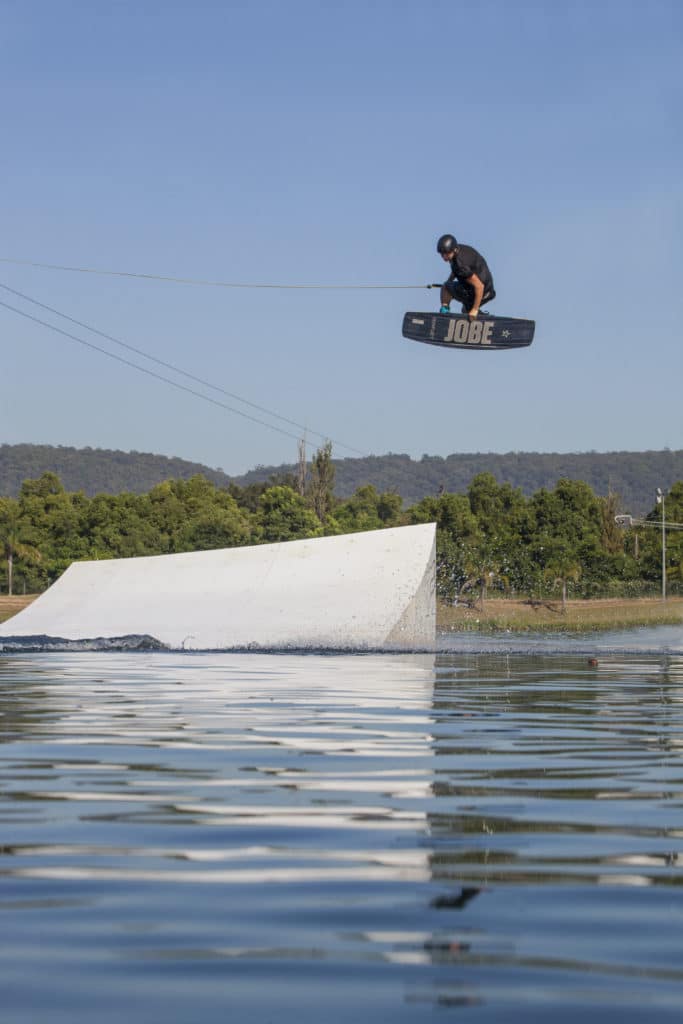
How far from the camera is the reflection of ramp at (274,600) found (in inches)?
1190

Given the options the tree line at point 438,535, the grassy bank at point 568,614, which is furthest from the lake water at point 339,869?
the tree line at point 438,535

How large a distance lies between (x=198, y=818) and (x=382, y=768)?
2.51 meters

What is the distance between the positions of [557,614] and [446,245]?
69101mm

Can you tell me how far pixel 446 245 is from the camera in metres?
22.6

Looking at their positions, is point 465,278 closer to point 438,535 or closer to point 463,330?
point 463,330

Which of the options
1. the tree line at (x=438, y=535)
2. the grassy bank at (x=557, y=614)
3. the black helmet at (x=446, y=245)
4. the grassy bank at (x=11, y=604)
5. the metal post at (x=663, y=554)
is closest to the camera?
the black helmet at (x=446, y=245)

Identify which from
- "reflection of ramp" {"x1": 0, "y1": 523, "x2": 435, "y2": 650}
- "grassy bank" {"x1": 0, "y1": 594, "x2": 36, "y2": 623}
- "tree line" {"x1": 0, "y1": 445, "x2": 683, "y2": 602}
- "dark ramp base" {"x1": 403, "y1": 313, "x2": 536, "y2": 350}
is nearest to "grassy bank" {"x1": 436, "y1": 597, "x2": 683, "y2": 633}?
"tree line" {"x1": 0, "y1": 445, "x2": 683, "y2": 602}

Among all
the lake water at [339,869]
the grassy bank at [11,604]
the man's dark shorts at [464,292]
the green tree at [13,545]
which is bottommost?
the lake water at [339,869]

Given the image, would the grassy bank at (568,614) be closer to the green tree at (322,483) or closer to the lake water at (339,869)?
the green tree at (322,483)

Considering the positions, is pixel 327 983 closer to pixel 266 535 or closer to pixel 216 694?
pixel 216 694

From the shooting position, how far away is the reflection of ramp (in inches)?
1190

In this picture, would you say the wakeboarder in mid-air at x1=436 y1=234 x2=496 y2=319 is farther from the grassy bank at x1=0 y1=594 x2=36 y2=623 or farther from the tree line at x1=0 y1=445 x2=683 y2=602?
the tree line at x1=0 y1=445 x2=683 y2=602

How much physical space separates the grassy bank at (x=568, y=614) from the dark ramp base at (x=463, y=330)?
164 feet

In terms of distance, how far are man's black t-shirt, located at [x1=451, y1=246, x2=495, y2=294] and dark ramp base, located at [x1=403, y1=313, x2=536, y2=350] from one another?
0.72 m
